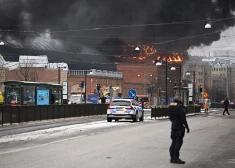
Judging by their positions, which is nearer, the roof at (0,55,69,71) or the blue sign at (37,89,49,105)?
the blue sign at (37,89,49,105)

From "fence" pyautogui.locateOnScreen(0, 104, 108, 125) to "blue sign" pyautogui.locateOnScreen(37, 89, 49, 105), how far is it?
2223 millimetres

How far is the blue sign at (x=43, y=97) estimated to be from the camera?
4197 cm

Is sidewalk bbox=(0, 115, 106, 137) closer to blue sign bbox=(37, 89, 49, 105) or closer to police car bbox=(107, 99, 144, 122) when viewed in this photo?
police car bbox=(107, 99, 144, 122)

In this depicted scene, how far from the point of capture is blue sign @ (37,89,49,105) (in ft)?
138

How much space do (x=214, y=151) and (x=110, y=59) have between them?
115m

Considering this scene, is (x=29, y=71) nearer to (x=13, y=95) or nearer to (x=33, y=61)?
(x=33, y=61)

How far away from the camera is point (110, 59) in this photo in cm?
13050

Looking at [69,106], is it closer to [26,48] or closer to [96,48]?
[26,48]

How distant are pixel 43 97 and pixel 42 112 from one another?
21.1 feet

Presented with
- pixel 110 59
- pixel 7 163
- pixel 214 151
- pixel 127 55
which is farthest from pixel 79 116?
pixel 110 59

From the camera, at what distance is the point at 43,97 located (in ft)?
140

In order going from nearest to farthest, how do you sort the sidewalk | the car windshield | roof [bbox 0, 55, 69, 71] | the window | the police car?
the sidewalk → the police car → the car windshield → the window → roof [bbox 0, 55, 69, 71]


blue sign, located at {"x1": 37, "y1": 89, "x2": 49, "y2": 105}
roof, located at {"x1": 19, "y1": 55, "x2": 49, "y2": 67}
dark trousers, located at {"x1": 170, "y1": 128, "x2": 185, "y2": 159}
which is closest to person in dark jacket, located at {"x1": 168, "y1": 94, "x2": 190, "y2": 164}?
dark trousers, located at {"x1": 170, "y1": 128, "x2": 185, "y2": 159}

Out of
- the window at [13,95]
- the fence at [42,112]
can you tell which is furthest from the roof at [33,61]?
the window at [13,95]
